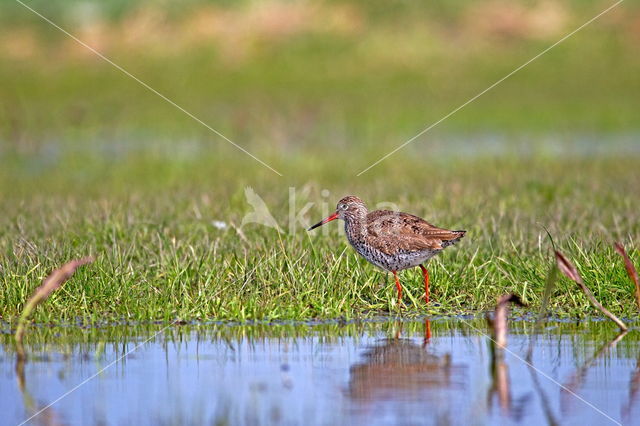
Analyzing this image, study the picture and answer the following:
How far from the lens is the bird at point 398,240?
8617 mm

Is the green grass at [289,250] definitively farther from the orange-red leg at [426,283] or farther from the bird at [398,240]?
the bird at [398,240]

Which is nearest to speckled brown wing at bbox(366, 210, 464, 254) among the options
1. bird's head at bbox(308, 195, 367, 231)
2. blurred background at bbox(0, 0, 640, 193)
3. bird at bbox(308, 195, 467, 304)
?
bird at bbox(308, 195, 467, 304)

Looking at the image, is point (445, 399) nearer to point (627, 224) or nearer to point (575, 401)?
point (575, 401)

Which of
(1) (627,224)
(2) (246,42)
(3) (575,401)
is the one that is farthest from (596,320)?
(2) (246,42)

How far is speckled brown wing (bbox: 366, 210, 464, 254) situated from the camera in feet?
28.3

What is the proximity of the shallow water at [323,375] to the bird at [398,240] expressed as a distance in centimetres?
60

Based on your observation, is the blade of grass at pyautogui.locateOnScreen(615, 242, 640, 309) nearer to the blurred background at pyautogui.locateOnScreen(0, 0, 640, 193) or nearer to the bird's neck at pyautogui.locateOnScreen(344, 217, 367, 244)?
the bird's neck at pyautogui.locateOnScreen(344, 217, 367, 244)

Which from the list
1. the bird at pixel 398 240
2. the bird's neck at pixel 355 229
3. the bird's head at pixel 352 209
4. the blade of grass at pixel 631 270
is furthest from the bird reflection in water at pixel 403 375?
the bird's head at pixel 352 209

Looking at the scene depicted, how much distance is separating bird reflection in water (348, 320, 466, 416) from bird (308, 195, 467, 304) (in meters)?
1.22

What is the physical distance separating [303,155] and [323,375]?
11.8m

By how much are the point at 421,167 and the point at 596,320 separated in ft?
29.5

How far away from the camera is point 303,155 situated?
18266mm

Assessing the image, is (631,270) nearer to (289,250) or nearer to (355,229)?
(355,229)

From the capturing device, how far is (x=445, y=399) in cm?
605
